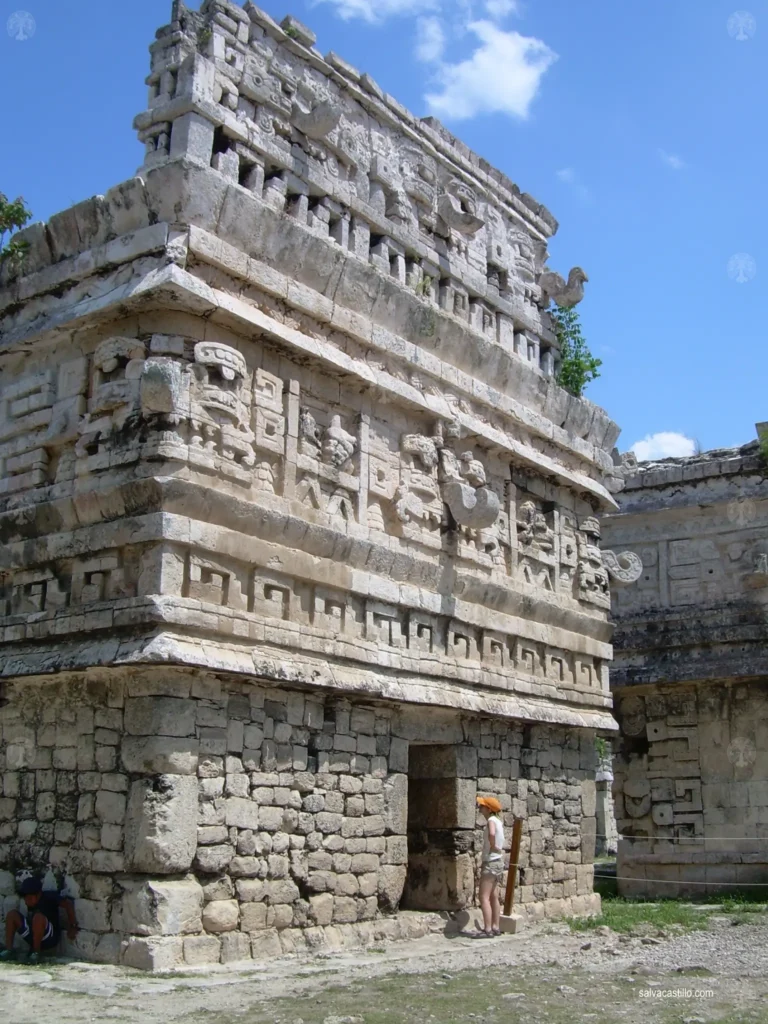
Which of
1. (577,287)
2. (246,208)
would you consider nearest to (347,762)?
(246,208)

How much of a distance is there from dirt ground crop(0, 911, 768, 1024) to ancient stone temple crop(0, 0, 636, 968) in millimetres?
437

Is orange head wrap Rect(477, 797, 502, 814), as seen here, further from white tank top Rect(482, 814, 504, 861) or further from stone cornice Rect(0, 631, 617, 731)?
stone cornice Rect(0, 631, 617, 731)

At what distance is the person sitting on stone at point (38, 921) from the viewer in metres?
7.45

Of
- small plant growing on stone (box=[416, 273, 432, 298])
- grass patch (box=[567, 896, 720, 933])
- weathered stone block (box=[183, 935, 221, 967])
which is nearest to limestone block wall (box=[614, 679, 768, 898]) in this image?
grass patch (box=[567, 896, 720, 933])

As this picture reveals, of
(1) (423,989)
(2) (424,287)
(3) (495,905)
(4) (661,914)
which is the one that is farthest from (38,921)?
(4) (661,914)

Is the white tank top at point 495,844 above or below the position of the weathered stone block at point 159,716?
below

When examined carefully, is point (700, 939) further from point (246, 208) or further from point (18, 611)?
point (246, 208)

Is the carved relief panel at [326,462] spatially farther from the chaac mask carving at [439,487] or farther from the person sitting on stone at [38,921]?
the person sitting on stone at [38,921]

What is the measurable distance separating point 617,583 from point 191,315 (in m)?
6.98

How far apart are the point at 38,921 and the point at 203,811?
50.0 inches

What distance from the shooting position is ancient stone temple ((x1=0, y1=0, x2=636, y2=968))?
25.2 ft

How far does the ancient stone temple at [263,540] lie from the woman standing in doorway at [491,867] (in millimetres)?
405

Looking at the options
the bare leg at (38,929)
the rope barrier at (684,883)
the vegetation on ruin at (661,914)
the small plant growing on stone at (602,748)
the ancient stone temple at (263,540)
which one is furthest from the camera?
the small plant growing on stone at (602,748)

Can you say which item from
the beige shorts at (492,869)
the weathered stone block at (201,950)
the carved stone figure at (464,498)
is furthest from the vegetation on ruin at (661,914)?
the weathered stone block at (201,950)
